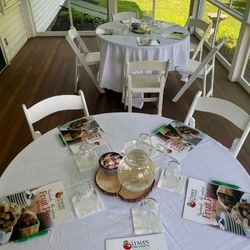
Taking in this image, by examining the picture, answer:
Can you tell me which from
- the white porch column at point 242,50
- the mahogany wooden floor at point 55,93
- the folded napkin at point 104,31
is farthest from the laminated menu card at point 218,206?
the white porch column at point 242,50

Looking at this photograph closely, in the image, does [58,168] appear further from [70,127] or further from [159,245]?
[159,245]

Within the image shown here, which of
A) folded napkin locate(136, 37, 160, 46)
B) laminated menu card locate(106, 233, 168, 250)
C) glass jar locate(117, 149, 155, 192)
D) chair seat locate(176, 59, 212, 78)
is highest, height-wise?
glass jar locate(117, 149, 155, 192)

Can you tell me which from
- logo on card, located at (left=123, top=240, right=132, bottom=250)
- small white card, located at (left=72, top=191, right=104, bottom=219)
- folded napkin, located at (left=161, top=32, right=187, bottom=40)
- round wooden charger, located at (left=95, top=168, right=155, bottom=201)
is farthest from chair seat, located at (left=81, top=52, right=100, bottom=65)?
logo on card, located at (left=123, top=240, right=132, bottom=250)

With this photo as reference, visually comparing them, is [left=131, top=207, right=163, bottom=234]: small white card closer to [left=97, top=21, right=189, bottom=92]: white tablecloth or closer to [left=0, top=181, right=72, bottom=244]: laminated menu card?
[left=0, top=181, right=72, bottom=244]: laminated menu card

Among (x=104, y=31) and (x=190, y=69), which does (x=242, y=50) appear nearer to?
(x=190, y=69)

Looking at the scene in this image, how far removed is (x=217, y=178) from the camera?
44.3 inches

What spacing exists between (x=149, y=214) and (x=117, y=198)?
156 mm

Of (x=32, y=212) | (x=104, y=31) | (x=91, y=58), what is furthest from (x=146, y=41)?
(x=32, y=212)

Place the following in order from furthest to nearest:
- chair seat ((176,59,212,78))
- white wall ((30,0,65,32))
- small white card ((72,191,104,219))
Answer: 1. white wall ((30,0,65,32))
2. chair seat ((176,59,212,78))
3. small white card ((72,191,104,219))

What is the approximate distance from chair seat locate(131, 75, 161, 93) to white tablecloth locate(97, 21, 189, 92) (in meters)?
0.20

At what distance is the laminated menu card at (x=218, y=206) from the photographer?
947 mm

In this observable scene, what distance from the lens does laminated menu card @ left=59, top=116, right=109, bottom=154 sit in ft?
4.35

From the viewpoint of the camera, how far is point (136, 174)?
106cm

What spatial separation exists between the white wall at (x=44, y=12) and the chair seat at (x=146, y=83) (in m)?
3.46
